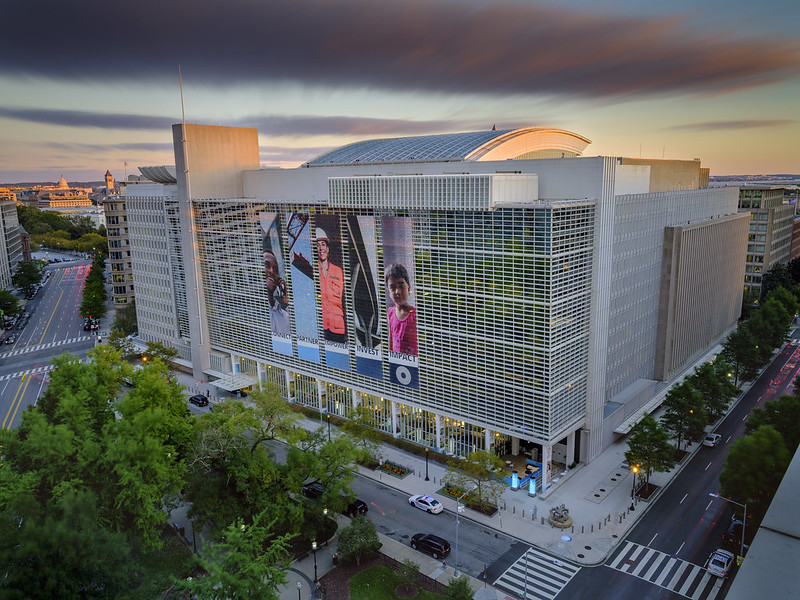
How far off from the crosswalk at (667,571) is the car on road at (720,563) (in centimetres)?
60

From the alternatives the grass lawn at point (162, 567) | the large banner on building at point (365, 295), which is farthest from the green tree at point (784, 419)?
the grass lawn at point (162, 567)

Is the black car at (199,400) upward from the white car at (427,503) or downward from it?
upward

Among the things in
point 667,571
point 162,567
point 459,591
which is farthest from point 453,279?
point 162,567

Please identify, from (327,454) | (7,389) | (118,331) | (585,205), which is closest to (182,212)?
(118,331)

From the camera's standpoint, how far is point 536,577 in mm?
48344

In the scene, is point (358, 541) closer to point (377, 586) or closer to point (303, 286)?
point (377, 586)

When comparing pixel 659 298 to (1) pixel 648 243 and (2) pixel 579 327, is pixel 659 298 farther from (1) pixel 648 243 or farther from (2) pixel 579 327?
(2) pixel 579 327

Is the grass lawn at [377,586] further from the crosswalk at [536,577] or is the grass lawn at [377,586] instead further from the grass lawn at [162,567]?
the grass lawn at [162,567]

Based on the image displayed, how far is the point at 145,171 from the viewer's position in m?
107

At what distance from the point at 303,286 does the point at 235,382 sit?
23265 millimetres

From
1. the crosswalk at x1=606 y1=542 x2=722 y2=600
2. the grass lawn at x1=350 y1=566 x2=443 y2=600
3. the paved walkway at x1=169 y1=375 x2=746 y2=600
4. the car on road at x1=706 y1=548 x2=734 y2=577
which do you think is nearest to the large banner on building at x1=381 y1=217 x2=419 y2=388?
the paved walkway at x1=169 y1=375 x2=746 y2=600

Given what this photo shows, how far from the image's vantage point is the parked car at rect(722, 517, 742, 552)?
167ft

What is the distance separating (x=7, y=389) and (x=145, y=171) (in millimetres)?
46312

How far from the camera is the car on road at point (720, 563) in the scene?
47.0 metres
